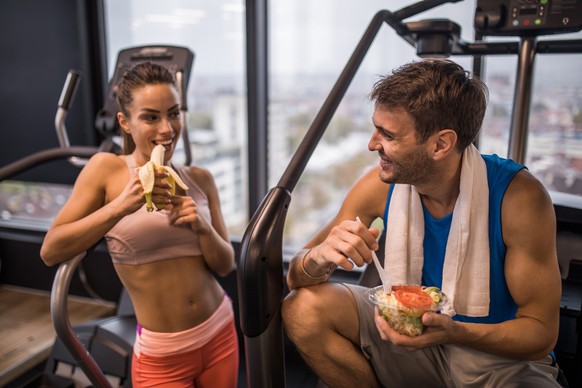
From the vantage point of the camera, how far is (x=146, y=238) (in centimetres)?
177

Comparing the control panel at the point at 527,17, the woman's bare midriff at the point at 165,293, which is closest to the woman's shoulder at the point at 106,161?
the woman's bare midriff at the point at 165,293

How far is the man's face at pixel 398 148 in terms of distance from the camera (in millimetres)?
1534

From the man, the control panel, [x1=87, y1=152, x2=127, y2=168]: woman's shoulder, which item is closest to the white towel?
the man

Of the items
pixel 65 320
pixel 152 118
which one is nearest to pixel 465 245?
pixel 152 118

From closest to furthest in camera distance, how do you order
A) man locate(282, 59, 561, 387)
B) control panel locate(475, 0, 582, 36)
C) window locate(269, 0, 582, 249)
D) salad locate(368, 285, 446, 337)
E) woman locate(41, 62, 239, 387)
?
salad locate(368, 285, 446, 337) < man locate(282, 59, 561, 387) < woman locate(41, 62, 239, 387) < control panel locate(475, 0, 582, 36) < window locate(269, 0, 582, 249)

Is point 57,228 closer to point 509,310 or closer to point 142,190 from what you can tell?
point 142,190

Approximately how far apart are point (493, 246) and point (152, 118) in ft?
3.83

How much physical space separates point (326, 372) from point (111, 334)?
1.22 metres

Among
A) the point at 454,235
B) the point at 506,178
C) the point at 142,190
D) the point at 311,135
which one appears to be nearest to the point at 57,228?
the point at 142,190

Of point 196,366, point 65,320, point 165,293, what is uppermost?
point 165,293

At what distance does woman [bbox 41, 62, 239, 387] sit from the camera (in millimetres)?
1755

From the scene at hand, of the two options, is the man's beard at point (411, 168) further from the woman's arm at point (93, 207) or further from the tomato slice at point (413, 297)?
the woman's arm at point (93, 207)

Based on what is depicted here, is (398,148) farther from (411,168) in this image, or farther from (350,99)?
(350,99)

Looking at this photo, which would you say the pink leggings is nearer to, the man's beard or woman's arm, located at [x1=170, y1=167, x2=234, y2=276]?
woman's arm, located at [x1=170, y1=167, x2=234, y2=276]
